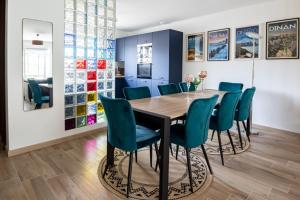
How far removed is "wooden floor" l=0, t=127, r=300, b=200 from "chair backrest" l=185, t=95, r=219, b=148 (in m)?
0.49

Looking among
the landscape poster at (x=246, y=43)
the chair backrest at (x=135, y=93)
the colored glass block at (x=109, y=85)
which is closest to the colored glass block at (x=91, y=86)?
the colored glass block at (x=109, y=85)

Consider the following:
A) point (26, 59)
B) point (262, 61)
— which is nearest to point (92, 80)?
point (26, 59)

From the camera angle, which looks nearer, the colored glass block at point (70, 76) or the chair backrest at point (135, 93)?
the chair backrest at point (135, 93)

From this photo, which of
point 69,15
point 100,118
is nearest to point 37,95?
point 100,118

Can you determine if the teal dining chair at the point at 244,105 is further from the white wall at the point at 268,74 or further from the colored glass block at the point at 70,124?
the colored glass block at the point at 70,124

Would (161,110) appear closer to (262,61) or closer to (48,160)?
(48,160)

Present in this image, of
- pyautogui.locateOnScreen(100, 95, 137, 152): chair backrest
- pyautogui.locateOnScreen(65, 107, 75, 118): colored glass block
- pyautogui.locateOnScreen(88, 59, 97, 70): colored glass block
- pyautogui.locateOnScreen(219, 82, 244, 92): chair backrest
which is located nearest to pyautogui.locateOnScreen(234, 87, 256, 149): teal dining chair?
pyautogui.locateOnScreen(219, 82, 244, 92): chair backrest

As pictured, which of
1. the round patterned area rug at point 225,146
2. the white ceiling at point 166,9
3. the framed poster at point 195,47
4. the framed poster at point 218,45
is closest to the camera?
the round patterned area rug at point 225,146

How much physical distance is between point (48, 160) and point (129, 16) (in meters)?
3.73

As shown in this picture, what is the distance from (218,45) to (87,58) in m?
2.82

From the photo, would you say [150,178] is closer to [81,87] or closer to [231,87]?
[81,87]

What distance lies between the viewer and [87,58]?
3.46 meters

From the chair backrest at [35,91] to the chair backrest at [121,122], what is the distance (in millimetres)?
1501

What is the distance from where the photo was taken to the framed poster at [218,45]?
14.7 feet
